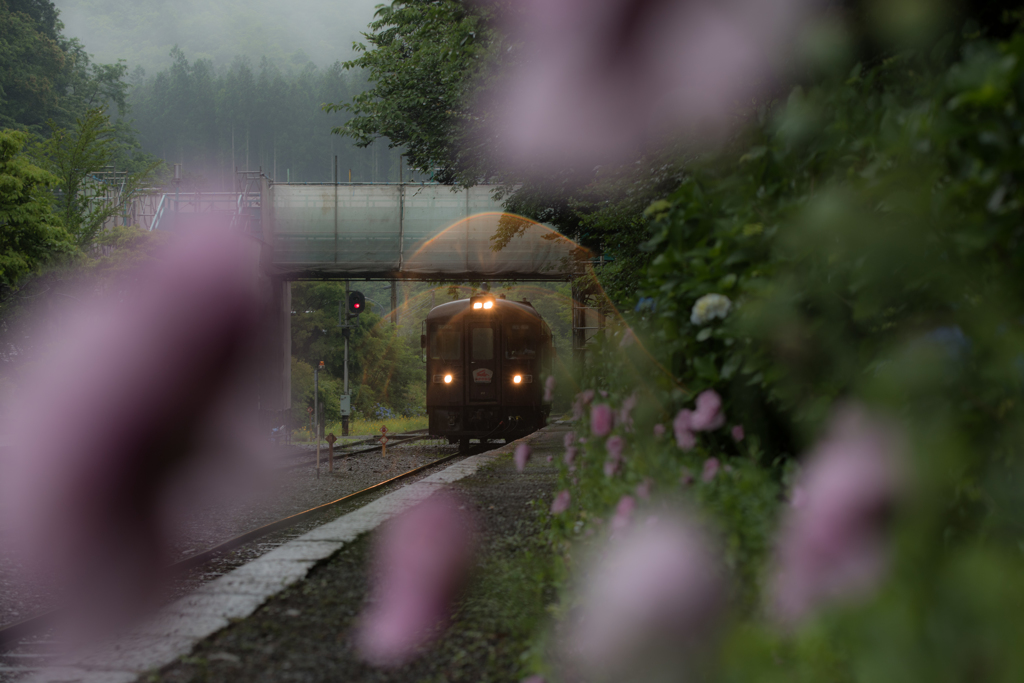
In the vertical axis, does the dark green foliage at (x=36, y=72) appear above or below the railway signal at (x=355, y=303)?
above

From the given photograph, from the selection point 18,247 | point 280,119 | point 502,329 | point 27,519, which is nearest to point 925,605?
point 27,519

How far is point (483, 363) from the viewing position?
633 inches

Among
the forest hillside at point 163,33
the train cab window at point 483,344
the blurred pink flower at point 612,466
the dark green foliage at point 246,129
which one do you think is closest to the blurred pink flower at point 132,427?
the blurred pink flower at point 612,466

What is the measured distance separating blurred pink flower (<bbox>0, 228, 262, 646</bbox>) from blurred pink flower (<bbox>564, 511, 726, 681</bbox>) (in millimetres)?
2749

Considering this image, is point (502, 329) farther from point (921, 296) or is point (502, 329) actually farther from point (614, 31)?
point (921, 296)

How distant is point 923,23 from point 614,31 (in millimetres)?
5057

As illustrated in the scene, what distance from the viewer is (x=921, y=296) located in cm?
239

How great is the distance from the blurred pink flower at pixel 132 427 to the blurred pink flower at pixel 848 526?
364 cm

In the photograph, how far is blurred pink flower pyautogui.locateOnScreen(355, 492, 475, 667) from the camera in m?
3.37

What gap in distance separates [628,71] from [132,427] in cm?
1305

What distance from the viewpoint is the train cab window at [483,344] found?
16.1 m

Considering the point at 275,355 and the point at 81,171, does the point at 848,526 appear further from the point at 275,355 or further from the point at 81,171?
the point at 81,171

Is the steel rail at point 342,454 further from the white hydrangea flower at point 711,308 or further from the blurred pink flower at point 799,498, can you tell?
the blurred pink flower at point 799,498

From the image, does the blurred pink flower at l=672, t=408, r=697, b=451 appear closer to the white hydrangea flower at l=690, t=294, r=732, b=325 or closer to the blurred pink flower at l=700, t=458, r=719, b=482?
the blurred pink flower at l=700, t=458, r=719, b=482
